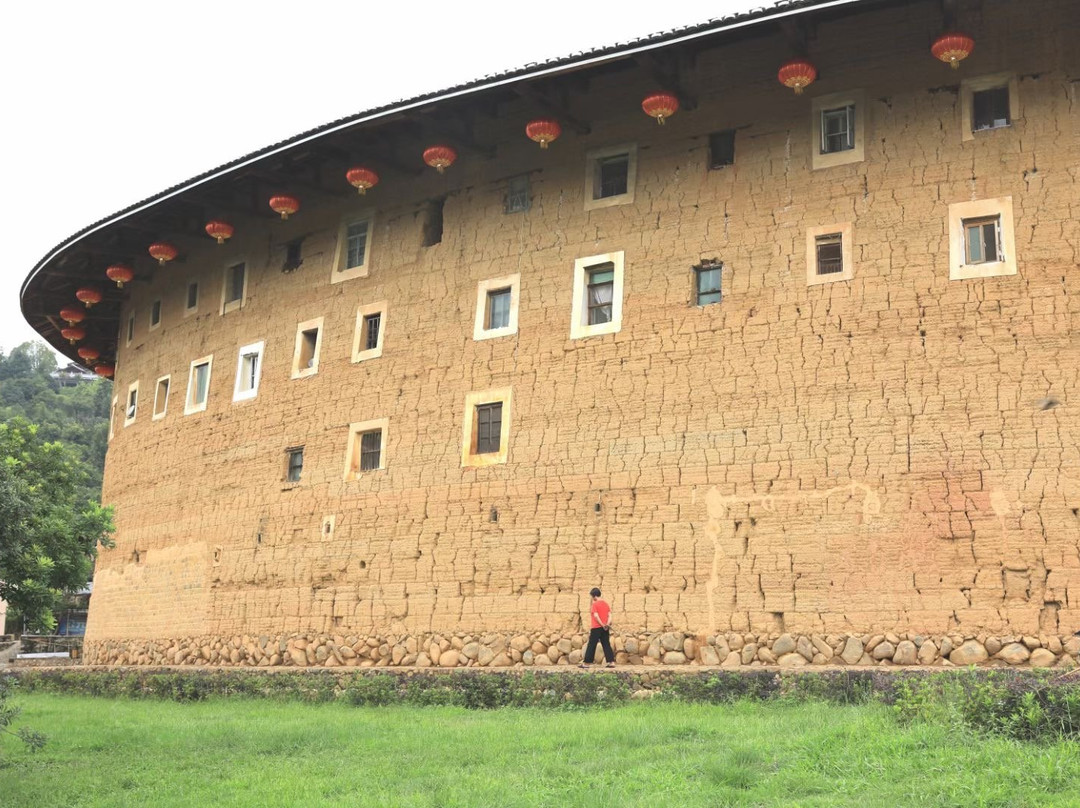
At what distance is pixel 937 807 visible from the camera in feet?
24.4

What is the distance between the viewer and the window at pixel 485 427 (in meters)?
16.6

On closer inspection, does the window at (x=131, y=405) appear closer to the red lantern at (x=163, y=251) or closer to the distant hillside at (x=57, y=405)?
the red lantern at (x=163, y=251)

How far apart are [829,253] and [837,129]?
1.63m

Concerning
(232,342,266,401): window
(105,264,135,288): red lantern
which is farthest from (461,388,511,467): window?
(105,264,135,288): red lantern

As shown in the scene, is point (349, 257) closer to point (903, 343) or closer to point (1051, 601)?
point (903, 343)

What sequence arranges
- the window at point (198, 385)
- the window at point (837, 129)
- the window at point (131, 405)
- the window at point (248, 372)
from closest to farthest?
the window at point (837, 129) → the window at point (248, 372) → the window at point (198, 385) → the window at point (131, 405)

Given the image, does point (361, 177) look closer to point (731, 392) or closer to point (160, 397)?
point (731, 392)

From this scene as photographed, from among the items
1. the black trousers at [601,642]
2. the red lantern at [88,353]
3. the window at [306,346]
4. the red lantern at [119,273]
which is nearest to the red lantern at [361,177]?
the window at [306,346]

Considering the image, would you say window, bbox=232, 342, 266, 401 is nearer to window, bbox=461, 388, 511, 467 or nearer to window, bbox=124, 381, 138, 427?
window, bbox=124, 381, 138, 427

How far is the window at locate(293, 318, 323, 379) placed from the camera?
19.5 meters

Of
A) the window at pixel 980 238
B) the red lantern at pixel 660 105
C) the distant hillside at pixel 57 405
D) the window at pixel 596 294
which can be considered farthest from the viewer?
the distant hillside at pixel 57 405

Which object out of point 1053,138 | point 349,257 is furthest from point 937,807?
point 349,257

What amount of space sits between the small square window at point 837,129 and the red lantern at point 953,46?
5.46 feet

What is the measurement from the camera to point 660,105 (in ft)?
50.2
